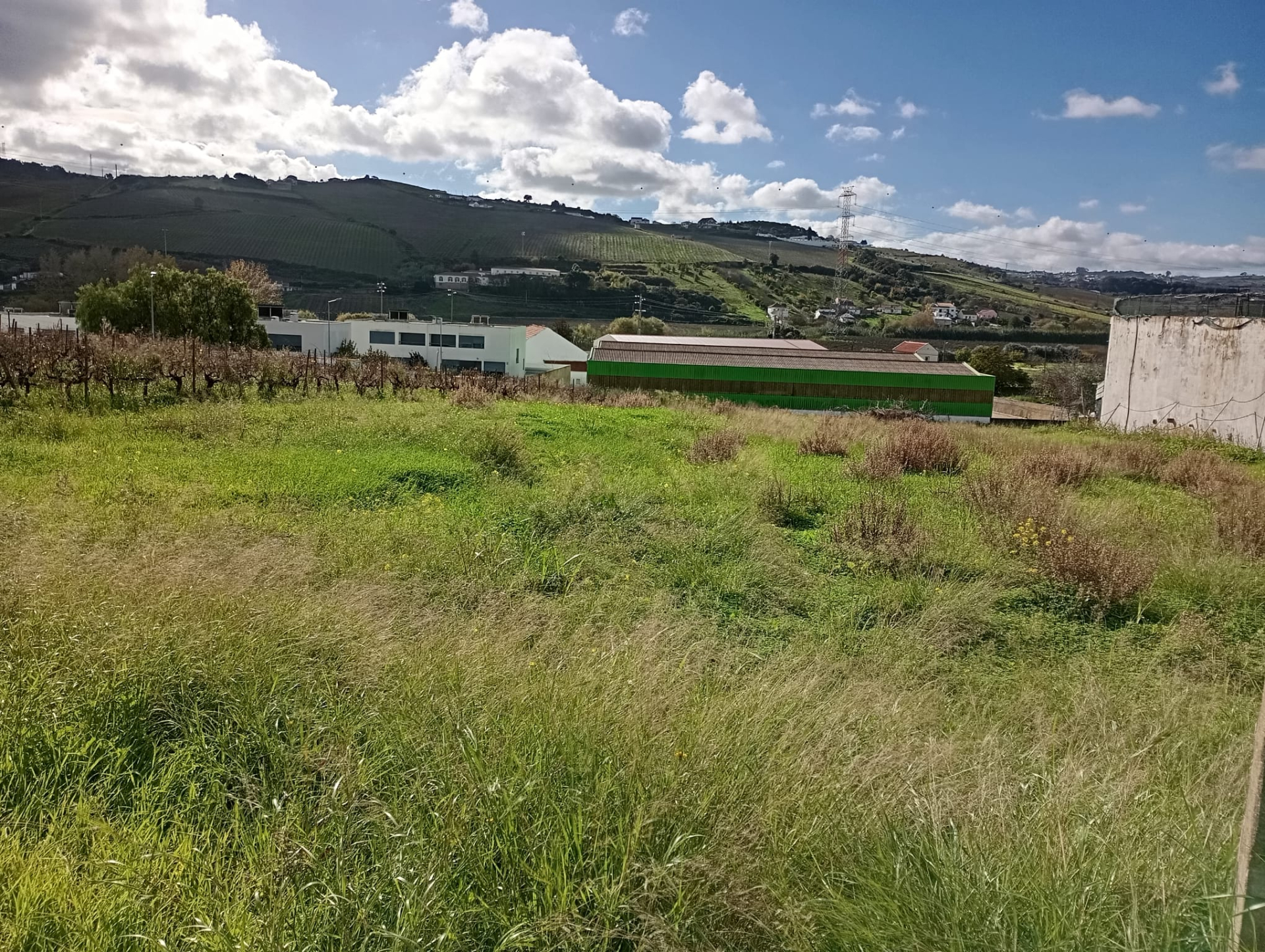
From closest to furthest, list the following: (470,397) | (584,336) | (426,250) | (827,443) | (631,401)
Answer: (827,443) < (470,397) < (631,401) < (584,336) < (426,250)

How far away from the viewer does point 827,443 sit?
1579 centimetres

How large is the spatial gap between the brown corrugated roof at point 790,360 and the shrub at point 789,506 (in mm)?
24845

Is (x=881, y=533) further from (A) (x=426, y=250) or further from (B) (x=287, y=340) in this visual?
(A) (x=426, y=250)

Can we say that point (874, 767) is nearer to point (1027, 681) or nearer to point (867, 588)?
point (1027, 681)

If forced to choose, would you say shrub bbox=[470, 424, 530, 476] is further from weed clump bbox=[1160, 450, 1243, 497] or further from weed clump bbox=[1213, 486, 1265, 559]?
weed clump bbox=[1160, 450, 1243, 497]

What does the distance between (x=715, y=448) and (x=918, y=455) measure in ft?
11.9

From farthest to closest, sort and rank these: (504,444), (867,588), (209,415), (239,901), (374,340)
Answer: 1. (374,340)
2. (209,415)
3. (504,444)
4. (867,588)
5. (239,901)

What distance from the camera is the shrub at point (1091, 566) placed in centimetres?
702

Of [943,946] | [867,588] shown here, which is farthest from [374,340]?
[943,946]

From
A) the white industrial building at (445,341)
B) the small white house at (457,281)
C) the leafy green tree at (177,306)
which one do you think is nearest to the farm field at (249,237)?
the small white house at (457,281)

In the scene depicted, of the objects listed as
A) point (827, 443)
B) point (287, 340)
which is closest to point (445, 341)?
point (287, 340)

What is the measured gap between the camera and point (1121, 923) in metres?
2.48

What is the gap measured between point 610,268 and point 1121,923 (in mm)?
128968

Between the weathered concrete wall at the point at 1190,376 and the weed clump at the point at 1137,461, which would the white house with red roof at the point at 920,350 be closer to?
the weathered concrete wall at the point at 1190,376
